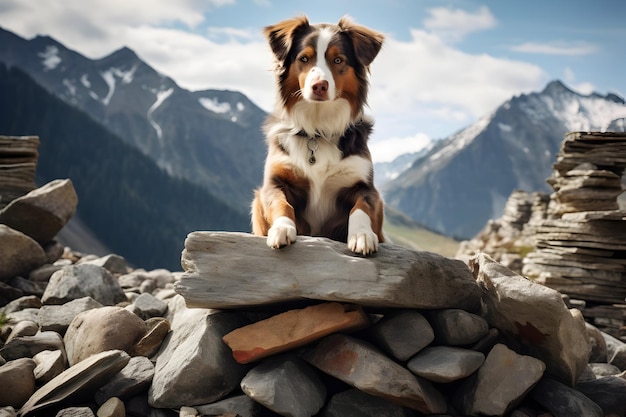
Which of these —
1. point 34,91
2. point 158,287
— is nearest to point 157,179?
point 34,91

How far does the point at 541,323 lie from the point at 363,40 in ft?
13.3

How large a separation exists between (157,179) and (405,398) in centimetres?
16532

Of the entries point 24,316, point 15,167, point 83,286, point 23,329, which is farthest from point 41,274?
point 15,167

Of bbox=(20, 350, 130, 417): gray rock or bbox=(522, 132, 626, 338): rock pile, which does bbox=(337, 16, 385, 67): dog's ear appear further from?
bbox=(522, 132, 626, 338): rock pile

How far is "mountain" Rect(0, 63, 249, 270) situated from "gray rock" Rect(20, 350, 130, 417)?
431ft

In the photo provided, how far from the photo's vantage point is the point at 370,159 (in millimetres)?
6715

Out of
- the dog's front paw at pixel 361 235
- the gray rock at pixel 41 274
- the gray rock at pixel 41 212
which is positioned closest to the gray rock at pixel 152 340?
the dog's front paw at pixel 361 235

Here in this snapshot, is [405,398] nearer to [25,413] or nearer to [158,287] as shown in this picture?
[25,413]

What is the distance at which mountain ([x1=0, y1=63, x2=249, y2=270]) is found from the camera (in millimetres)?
139750

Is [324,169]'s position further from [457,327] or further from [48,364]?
[48,364]

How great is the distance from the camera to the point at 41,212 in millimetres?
10078

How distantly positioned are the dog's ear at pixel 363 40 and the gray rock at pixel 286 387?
381 centimetres

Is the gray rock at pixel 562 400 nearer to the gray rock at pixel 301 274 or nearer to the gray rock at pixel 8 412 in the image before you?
the gray rock at pixel 301 274

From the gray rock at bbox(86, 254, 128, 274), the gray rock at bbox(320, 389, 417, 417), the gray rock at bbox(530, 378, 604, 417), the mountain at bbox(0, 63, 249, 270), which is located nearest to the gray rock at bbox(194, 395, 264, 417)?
the gray rock at bbox(320, 389, 417, 417)
